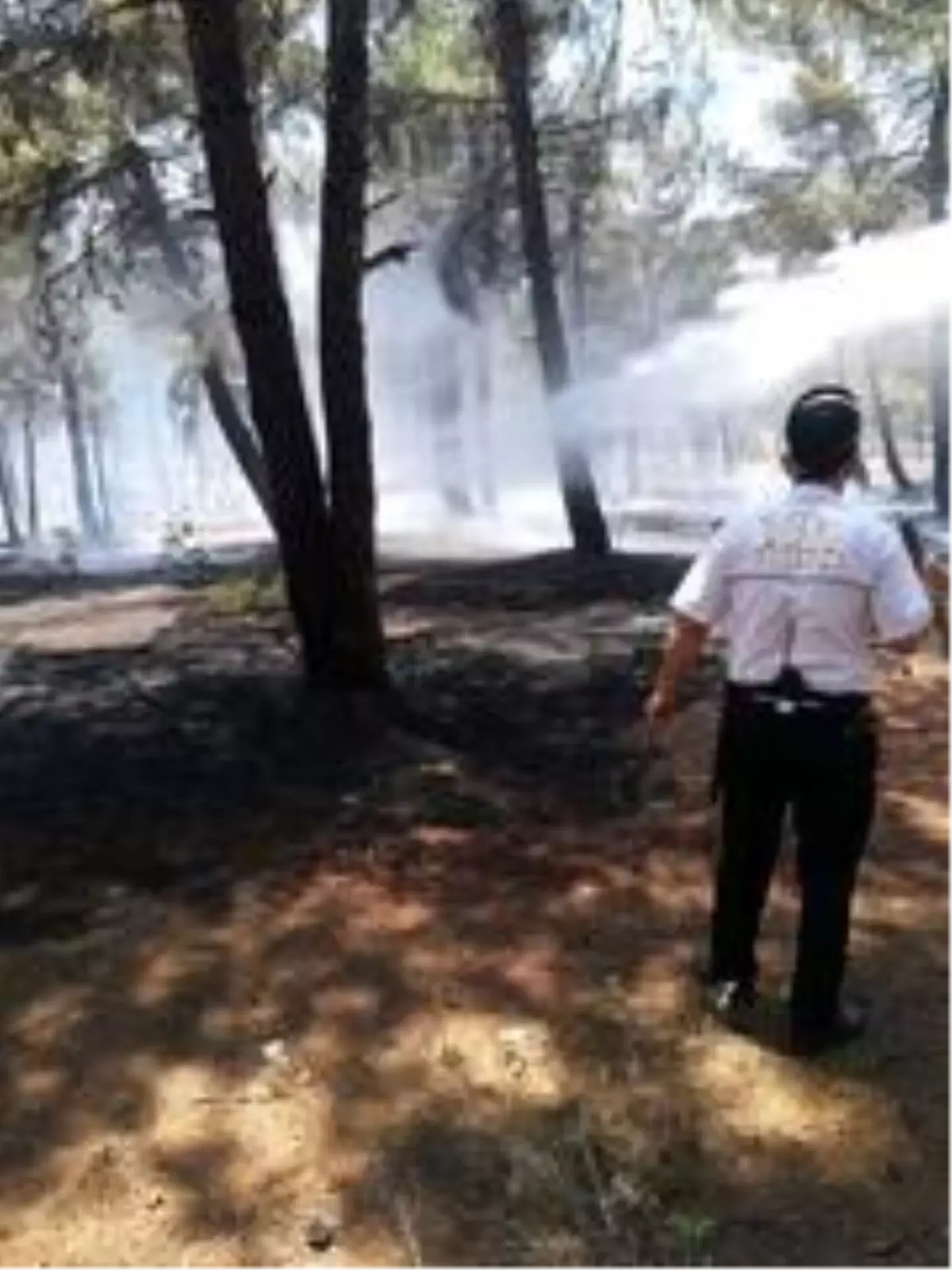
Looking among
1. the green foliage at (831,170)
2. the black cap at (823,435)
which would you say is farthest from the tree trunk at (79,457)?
the black cap at (823,435)

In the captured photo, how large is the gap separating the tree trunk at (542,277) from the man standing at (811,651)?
13616 mm

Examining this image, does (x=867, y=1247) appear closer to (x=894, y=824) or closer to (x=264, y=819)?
(x=894, y=824)

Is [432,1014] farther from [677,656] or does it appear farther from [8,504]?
[8,504]

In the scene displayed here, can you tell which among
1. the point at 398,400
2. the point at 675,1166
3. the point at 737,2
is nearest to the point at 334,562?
the point at 737,2

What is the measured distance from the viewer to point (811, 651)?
575 cm

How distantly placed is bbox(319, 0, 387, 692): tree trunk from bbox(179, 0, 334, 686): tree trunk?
5.3 inches

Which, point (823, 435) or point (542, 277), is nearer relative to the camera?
point (823, 435)

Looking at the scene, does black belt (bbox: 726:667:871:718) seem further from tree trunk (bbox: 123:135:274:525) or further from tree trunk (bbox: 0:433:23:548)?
tree trunk (bbox: 0:433:23:548)

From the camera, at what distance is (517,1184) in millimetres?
5262

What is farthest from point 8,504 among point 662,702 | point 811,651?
point 811,651

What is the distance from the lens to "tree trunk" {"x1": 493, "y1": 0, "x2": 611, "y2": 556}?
2027 cm

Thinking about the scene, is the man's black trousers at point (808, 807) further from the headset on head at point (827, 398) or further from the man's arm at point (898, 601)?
the headset on head at point (827, 398)

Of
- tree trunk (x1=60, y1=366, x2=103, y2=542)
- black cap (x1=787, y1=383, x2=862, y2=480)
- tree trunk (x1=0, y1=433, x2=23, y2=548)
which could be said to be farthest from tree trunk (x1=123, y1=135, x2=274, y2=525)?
tree trunk (x1=0, y1=433, x2=23, y2=548)

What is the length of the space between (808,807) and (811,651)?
479mm
